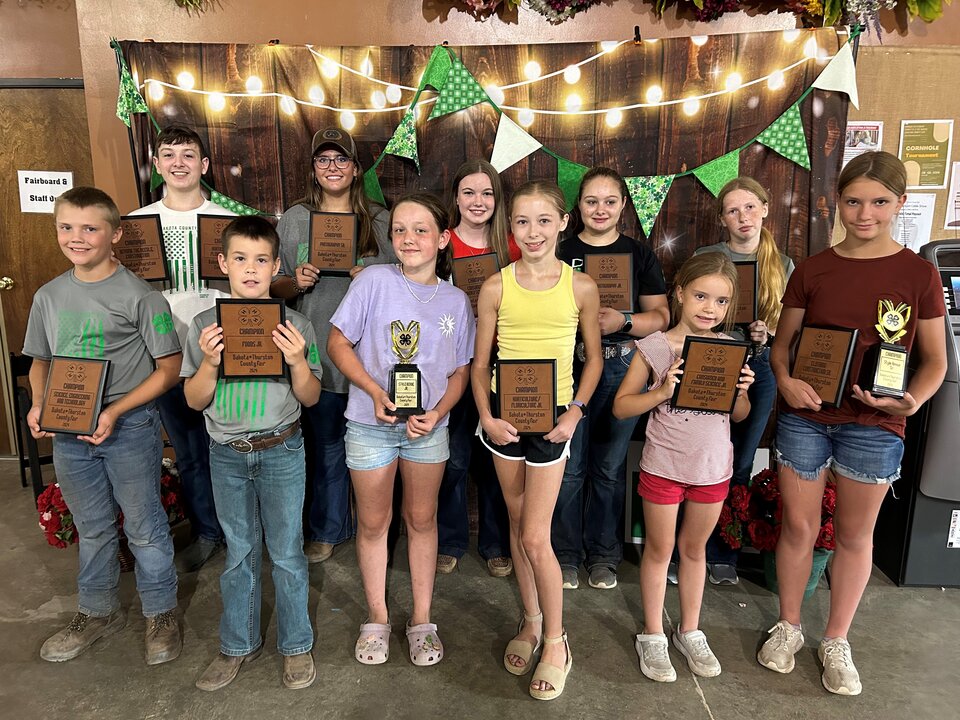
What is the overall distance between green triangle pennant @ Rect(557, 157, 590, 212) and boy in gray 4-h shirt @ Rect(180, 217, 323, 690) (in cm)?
156

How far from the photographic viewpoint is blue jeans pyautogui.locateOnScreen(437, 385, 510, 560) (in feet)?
8.87

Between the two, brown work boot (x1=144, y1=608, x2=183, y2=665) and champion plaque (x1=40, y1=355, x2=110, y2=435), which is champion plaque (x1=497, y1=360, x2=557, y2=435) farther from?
brown work boot (x1=144, y1=608, x2=183, y2=665)

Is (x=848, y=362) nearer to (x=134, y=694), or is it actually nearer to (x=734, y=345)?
(x=734, y=345)

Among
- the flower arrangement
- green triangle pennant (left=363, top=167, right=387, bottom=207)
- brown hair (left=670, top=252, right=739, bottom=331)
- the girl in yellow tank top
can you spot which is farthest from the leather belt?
the flower arrangement

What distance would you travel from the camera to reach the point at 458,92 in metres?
2.97

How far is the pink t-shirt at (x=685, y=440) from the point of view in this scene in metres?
1.99

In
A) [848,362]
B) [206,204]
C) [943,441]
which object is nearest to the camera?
[848,362]

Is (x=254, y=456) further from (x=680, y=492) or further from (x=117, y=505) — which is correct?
(x=680, y=492)

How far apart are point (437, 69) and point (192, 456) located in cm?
211

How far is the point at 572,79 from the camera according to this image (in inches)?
117

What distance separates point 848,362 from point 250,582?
2001 millimetres

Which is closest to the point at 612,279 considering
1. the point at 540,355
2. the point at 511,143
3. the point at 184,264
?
the point at 540,355

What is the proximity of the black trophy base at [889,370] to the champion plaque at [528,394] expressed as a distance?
3.09ft

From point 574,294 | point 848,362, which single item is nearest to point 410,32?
point 574,294
